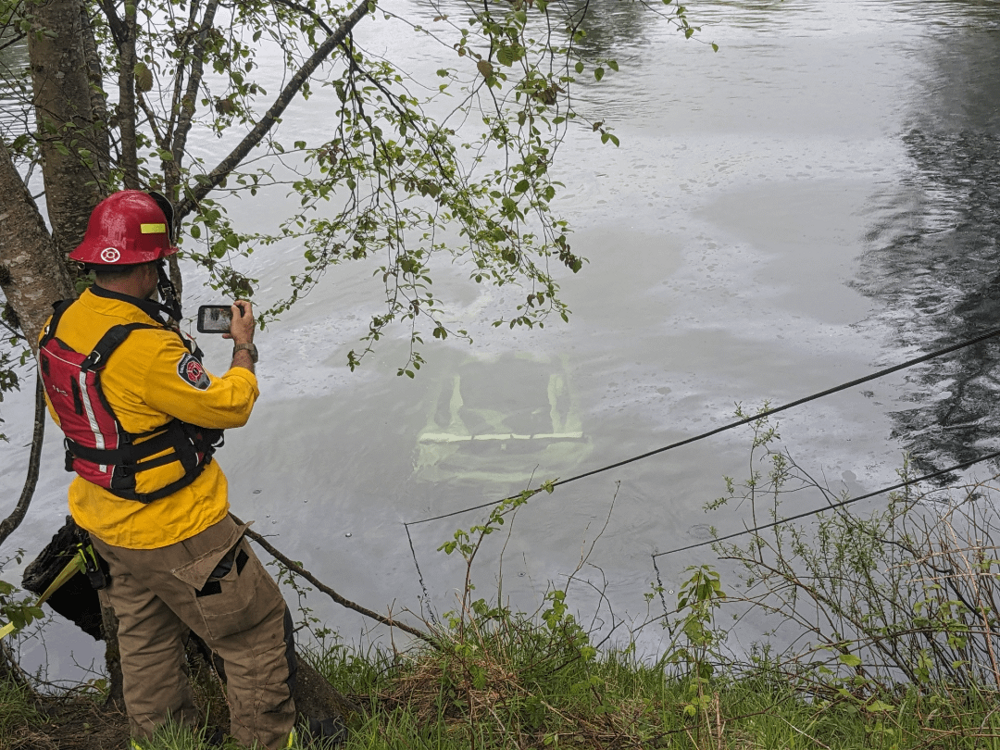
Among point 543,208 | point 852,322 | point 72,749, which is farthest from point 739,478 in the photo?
point 72,749

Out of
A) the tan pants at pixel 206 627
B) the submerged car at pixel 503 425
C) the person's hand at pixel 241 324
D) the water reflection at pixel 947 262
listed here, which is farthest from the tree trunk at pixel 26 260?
the water reflection at pixel 947 262

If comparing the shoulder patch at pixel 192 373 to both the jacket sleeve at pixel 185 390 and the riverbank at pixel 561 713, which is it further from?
the riverbank at pixel 561 713

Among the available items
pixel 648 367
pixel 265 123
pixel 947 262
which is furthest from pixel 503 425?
pixel 947 262

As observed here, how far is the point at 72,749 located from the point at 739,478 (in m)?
5.69

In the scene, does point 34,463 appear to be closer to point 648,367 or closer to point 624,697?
point 624,697

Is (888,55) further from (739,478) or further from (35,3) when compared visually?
(35,3)

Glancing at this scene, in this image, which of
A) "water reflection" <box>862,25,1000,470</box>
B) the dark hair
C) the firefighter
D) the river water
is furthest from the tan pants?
"water reflection" <box>862,25,1000,470</box>

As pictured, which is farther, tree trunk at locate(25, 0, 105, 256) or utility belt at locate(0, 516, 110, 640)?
tree trunk at locate(25, 0, 105, 256)

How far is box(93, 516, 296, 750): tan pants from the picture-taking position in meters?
2.49

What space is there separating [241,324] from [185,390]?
0.35m

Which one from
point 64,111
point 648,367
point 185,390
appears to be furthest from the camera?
point 648,367

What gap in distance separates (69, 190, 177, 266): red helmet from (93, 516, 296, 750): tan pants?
2.54 feet

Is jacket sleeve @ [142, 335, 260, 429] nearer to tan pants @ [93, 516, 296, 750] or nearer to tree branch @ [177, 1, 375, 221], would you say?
tan pants @ [93, 516, 296, 750]

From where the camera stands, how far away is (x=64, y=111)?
305 centimetres
